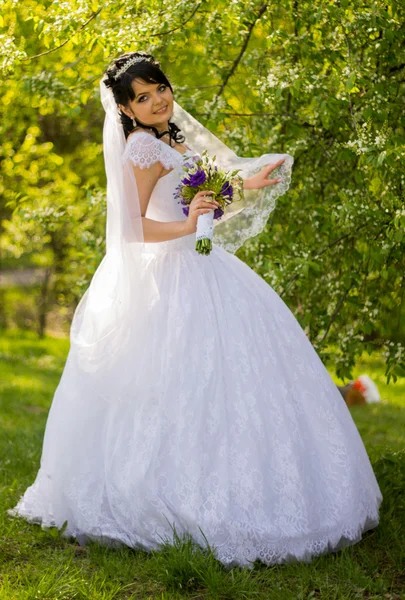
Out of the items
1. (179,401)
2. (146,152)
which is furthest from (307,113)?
(179,401)

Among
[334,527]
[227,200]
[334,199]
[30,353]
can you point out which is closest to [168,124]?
[227,200]

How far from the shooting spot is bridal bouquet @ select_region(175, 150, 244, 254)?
129 inches

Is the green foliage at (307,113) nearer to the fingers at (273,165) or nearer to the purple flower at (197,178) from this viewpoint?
the fingers at (273,165)

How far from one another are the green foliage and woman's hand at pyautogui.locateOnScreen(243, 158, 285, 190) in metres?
0.30

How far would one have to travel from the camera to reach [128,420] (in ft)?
10.9

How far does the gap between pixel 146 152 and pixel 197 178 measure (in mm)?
280

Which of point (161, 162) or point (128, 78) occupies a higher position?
point (128, 78)

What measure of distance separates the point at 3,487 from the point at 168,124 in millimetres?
2201

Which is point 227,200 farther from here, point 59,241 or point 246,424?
point 59,241

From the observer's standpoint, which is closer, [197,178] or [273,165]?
[197,178]

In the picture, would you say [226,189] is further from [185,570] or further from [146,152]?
[185,570]

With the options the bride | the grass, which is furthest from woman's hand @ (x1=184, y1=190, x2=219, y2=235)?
the grass

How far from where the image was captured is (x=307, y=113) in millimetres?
4277

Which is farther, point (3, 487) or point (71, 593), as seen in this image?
point (3, 487)
